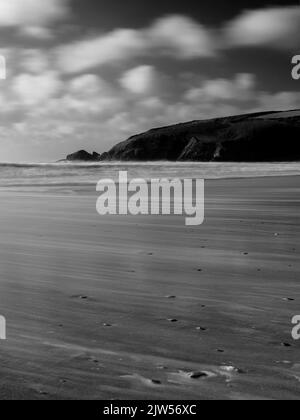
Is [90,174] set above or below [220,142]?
below

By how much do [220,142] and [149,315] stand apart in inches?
6572

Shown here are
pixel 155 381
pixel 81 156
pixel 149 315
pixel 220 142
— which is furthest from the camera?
pixel 220 142

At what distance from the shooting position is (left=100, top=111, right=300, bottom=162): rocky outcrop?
16800 centimetres

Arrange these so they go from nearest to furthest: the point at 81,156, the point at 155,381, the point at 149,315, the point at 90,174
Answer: the point at 155,381
the point at 149,315
the point at 90,174
the point at 81,156

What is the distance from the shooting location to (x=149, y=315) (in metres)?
4.52

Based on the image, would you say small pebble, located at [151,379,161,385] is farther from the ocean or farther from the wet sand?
the ocean

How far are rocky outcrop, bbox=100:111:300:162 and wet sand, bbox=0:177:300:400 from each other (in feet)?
510

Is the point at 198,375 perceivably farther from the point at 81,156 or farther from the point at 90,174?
the point at 81,156

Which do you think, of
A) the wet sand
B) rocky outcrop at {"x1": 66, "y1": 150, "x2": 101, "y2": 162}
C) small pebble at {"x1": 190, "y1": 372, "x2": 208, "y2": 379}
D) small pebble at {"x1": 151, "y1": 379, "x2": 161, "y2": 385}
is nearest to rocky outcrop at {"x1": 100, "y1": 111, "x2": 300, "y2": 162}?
rocky outcrop at {"x1": 66, "y1": 150, "x2": 101, "y2": 162}

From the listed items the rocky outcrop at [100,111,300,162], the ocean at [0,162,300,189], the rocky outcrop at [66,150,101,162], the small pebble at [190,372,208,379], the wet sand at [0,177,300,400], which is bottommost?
the small pebble at [190,372,208,379]

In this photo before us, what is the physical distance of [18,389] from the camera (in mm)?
3029

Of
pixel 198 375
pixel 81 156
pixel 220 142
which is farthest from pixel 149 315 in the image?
pixel 220 142
